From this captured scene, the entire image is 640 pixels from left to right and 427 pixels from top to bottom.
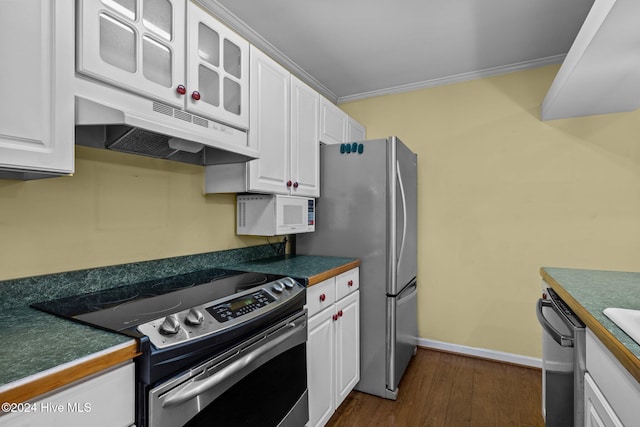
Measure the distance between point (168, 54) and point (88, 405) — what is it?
4.04 ft

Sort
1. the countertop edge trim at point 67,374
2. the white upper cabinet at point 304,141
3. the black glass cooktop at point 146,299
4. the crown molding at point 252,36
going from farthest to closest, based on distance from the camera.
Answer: the white upper cabinet at point 304,141
the crown molding at point 252,36
the black glass cooktop at point 146,299
the countertop edge trim at point 67,374

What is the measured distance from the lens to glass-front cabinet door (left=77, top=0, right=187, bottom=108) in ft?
3.41

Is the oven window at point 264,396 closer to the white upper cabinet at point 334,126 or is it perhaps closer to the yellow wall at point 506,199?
the white upper cabinet at point 334,126

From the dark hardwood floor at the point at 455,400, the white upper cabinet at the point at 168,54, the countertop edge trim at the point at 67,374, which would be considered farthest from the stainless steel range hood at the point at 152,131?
the dark hardwood floor at the point at 455,400

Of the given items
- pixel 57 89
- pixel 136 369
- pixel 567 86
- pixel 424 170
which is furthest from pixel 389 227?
pixel 57 89

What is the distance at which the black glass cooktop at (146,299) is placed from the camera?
1.01m

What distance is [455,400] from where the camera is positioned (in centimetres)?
218

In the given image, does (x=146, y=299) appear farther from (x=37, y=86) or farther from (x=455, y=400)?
(x=455, y=400)

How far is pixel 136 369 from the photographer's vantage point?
2.84 ft

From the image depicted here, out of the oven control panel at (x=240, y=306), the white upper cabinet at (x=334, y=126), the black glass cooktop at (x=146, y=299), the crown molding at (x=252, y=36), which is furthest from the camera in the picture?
the white upper cabinet at (x=334, y=126)

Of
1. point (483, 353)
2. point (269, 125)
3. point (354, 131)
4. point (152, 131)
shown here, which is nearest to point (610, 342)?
point (152, 131)

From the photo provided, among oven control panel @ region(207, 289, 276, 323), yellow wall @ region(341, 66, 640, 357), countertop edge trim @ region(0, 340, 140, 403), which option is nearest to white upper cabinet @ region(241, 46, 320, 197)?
oven control panel @ region(207, 289, 276, 323)

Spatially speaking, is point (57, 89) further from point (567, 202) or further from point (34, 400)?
point (567, 202)

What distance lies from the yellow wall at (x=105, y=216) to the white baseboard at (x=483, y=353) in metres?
2.21
